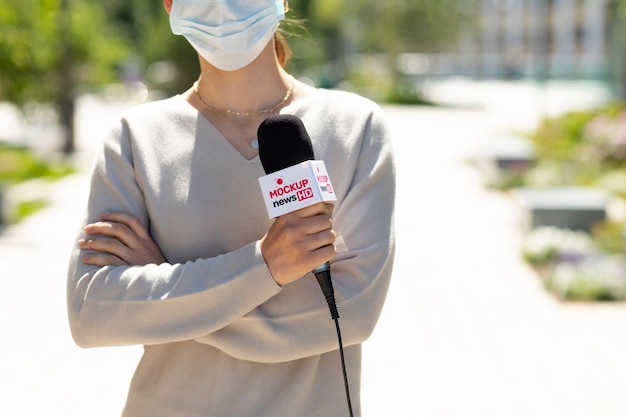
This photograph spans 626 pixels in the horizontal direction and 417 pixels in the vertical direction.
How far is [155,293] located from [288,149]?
17.2 inches

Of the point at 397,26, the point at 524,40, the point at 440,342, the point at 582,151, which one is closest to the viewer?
the point at 440,342

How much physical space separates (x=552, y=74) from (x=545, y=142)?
68741 millimetres

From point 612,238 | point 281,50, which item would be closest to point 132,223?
point 281,50

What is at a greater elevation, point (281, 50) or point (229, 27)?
point (229, 27)

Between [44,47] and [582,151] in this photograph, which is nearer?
[582,151]

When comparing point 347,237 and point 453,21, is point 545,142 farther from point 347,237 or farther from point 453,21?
point 453,21

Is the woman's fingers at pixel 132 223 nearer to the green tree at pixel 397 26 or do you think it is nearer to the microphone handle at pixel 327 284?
the microphone handle at pixel 327 284

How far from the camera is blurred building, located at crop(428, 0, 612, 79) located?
338 feet

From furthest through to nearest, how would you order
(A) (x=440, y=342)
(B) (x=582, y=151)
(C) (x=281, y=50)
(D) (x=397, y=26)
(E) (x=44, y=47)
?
1. (D) (x=397, y=26)
2. (E) (x=44, y=47)
3. (B) (x=582, y=151)
4. (A) (x=440, y=342)
5. (C) (x=281, y=50)

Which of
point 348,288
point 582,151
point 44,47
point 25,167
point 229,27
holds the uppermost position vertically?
point 229,27

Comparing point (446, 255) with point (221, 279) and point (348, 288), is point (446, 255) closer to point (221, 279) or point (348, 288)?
point (348, 288)

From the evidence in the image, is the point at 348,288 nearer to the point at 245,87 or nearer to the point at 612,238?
the point at 245,87

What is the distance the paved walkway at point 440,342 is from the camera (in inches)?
253

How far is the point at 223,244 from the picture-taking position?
2.26 metres
